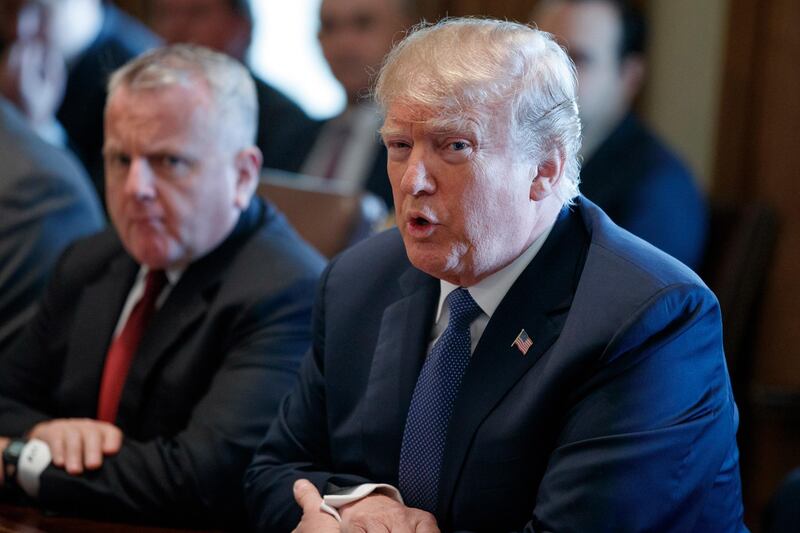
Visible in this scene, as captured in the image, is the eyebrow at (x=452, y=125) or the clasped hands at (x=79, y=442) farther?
the clasped hands at (x=79, y=442)

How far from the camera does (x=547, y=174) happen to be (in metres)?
1.88

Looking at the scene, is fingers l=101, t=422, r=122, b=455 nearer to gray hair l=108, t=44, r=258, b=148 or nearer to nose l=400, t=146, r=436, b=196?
gray hair l=108, t=44, r=258, b=148

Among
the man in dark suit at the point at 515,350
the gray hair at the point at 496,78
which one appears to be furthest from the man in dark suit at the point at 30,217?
the gray hair at the point at 496,78

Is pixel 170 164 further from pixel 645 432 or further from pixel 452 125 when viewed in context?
pixel 645 432

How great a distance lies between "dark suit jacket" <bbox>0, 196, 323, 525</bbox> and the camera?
2.29 metres

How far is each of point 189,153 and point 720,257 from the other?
177 cm

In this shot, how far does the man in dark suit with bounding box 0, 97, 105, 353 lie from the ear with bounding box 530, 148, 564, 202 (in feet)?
5.71

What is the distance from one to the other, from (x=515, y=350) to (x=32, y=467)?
40.4 inches

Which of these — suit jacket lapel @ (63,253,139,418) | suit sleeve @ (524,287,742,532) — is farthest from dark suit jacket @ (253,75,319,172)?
suit sleeve @ (524,287,742,532)

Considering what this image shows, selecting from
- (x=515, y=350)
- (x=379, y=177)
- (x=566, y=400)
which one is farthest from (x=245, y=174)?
(x=379, y=177)

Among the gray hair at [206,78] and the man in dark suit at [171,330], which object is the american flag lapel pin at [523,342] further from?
the gray hair at [206,78]

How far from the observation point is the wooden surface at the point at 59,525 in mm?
2064

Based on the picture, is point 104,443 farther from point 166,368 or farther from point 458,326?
point 458,326

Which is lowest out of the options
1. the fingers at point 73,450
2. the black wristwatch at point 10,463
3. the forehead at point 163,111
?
the black wristwatch at point 10,463
